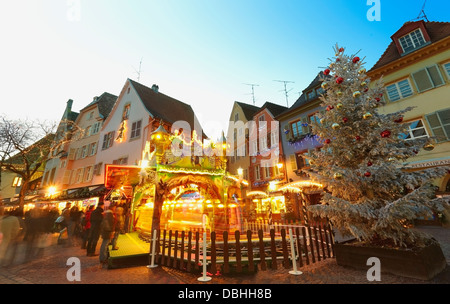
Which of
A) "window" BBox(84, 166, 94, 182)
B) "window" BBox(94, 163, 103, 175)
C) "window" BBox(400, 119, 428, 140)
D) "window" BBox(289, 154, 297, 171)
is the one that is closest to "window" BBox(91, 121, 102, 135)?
"window" BBox(84, 166, 94, 182)

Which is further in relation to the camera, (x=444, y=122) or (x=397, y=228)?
(x=444, y=122)

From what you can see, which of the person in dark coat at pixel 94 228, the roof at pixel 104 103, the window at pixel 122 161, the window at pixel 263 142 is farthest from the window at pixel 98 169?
the window at pixel 263 142

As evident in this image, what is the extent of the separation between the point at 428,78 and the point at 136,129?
2318 centimetres

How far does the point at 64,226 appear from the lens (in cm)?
1287

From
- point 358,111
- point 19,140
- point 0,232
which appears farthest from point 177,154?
point 19,140

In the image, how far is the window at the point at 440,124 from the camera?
11580 millimetres

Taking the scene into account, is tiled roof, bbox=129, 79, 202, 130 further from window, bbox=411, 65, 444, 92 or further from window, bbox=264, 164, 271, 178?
window, bbox=411, 65, 444, 92

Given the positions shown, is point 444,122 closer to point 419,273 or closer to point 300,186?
point 300,186

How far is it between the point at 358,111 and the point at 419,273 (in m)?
4.37

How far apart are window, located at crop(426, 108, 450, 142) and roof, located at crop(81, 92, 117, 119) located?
100.0ft

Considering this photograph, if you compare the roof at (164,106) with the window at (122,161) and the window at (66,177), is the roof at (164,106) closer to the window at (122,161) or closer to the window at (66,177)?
the window at (122,161)

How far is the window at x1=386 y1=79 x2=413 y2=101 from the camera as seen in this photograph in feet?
44.8

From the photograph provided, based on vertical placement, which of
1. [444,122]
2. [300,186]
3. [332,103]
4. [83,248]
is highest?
[444,122]

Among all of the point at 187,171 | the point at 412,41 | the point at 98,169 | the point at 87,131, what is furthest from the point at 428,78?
the point at 87,131
